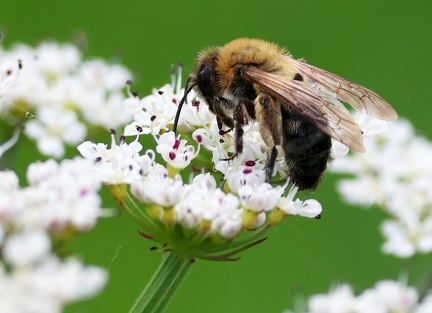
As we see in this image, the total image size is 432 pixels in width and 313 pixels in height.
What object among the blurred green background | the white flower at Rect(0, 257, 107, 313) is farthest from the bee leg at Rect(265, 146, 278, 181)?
the blurred green background

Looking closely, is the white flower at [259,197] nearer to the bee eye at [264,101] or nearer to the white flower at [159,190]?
the white flower at [159,190]

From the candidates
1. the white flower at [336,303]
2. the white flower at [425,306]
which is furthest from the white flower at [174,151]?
the white flower at [425,306]

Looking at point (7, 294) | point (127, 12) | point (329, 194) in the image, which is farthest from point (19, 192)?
point (127, 12)

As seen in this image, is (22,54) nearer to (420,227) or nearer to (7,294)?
(420,227)

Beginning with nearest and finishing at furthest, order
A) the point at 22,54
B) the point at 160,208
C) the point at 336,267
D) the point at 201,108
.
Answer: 1. the point at 160,208
2. the point at 201,108
3. the point at 22,54
4. the point at 336,267

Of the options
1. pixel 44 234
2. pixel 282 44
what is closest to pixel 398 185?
pixel 44 234
